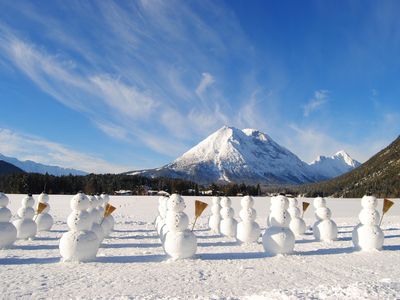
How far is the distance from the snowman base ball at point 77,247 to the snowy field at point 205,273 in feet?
0.87

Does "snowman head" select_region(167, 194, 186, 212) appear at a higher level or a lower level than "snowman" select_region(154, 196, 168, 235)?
higher

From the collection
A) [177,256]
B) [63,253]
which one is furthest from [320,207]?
[63,253]

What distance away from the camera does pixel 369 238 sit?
13.4 m

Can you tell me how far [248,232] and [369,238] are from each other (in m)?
4.20

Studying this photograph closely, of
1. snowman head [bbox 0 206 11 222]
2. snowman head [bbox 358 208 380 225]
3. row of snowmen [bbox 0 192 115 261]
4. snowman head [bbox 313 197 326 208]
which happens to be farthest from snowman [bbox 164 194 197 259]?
snowman head [bbox 313 197 326 208]

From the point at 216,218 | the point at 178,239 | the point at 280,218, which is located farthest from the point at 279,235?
the point at 216,218

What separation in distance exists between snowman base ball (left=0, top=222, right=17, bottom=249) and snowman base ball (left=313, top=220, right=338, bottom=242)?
11644mm

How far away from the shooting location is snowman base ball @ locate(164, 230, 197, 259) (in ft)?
37.0

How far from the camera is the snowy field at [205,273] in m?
7.77

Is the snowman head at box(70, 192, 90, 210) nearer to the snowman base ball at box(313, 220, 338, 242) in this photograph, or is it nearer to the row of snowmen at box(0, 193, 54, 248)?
the row of snowmen at box(0, 193, 54, 248)

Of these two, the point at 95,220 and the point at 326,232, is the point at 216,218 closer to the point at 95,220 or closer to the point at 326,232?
the point at 326,232

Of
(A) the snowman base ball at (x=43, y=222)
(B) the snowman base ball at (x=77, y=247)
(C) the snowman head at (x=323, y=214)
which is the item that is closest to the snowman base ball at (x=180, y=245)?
(B) the snowman base ball at (x=77, y=247)

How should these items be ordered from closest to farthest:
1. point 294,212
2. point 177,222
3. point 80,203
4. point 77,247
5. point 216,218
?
point 77,247
point 177,222
point 80,203
point 294,212
point 216,218

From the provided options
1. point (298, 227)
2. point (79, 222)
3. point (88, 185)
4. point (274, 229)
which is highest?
point (88, 185)
